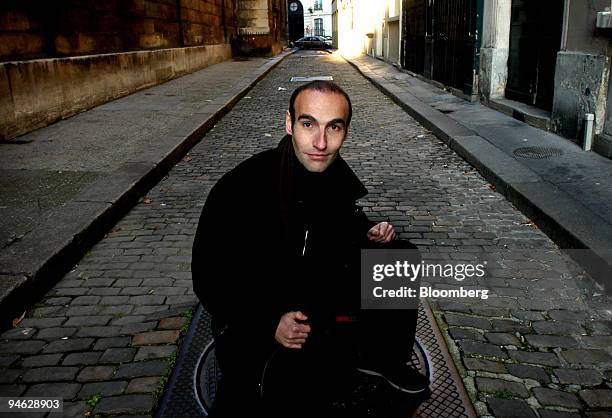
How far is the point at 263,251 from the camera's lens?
7.14ft

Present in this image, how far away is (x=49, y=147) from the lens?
21.7 feet

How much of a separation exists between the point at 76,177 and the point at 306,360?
162 inches

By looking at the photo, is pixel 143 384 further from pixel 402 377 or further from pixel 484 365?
pixel 484 365

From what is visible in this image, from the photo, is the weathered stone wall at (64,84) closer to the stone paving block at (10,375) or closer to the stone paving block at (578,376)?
the stone paving block at (10,375)

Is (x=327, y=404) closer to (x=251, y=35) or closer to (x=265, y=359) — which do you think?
(x=265, y=359)

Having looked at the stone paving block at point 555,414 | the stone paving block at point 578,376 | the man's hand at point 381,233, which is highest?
the man's hand at point 381,233

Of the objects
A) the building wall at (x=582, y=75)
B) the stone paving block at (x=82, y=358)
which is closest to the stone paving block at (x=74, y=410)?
the stone paving block at (x=82, y=358)

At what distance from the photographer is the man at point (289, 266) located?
2.12m

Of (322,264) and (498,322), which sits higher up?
(322,264)

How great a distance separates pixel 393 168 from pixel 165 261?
334 cm

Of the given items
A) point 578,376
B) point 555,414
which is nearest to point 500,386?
point 555,414

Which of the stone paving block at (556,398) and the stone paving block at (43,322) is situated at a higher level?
the stone paving block at (43,322)

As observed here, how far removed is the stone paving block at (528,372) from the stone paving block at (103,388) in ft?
6.31

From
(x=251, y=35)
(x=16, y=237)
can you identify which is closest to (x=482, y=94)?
(x=16, y=237)
